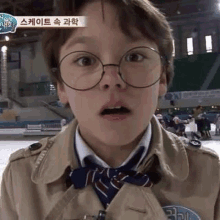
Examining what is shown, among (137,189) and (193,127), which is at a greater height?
(137,189)

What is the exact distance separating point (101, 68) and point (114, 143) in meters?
0.15

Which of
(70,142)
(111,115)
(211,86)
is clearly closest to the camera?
(111,115)

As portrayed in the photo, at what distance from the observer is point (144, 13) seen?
1.70 feet

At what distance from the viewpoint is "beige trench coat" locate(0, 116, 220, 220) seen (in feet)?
1.69

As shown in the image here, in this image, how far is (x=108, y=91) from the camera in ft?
1.54

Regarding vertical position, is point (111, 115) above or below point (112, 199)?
above

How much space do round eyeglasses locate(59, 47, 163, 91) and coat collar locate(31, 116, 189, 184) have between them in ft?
0.40

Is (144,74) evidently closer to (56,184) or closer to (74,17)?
(74,17)

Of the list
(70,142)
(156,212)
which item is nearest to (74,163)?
(70,142)

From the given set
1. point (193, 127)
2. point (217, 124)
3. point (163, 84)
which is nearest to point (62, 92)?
point (163, 84)

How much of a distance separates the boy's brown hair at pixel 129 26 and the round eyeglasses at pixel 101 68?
0.03 m

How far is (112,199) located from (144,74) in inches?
10.3

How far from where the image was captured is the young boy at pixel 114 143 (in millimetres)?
479

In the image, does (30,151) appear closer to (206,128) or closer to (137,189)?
(137,189)
